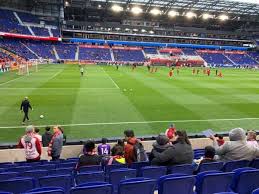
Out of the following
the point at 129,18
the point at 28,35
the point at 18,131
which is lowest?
the point at 18,131

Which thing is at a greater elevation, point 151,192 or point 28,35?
point 28,35

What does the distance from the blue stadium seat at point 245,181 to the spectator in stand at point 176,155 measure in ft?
5.38

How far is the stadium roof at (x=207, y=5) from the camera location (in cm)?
9009

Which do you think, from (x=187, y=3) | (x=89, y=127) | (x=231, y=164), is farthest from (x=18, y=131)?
(x=187, y=3)

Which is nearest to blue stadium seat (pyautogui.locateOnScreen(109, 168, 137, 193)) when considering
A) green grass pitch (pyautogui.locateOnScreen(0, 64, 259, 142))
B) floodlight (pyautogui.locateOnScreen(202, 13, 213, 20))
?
green grass pitch (pyautogui.locateOnScreen(0, 64, 259, 142))

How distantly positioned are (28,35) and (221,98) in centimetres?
7044

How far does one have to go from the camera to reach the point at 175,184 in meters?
5.45

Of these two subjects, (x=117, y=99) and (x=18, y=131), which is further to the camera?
(x=117, y=99)

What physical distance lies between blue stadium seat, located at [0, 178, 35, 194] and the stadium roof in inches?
3483

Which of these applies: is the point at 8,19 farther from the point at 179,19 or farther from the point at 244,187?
the point at 244,187

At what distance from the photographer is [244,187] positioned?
19.5 feet

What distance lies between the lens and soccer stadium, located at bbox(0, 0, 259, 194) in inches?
245

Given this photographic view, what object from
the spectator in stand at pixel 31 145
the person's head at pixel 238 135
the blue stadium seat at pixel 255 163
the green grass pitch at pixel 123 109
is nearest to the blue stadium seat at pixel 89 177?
the person's head at pixel 238 135

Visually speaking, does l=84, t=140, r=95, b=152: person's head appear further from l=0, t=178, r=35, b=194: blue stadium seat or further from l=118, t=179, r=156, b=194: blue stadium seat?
l=118, t=179, r=156, b=194: blue stadium seat
